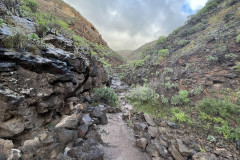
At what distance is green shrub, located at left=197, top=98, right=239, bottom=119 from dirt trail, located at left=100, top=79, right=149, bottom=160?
4.45 meters

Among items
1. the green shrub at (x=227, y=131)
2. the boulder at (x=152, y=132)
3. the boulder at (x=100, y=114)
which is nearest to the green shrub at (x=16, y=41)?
the boulder at (x=100, y=114)

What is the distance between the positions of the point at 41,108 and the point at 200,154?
538 centimetres

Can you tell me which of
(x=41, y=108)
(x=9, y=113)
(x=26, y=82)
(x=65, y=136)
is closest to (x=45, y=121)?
(x=41, y=108)

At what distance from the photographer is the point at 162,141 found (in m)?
4.48

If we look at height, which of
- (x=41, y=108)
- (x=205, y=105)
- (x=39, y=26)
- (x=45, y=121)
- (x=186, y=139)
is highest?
(x=39, y=26)

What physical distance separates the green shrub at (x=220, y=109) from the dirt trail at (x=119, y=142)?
4.45 metres

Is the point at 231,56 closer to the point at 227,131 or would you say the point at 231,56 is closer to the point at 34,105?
the point at 227,131

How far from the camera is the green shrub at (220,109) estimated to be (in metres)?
5.25

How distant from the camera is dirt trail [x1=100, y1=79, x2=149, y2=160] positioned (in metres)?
3.67

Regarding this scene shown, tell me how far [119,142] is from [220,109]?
5.47 m

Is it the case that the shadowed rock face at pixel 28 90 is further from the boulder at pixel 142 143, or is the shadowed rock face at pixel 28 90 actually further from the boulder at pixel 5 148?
the boulder at pixel 142 143

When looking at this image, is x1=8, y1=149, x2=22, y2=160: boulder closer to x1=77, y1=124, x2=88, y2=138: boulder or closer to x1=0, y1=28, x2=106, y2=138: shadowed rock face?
x1=0, y1=28, x2=106, y2=138: shadowed rock face

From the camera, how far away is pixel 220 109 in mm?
5355

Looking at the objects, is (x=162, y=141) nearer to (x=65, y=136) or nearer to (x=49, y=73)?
(x=65, y=136)
